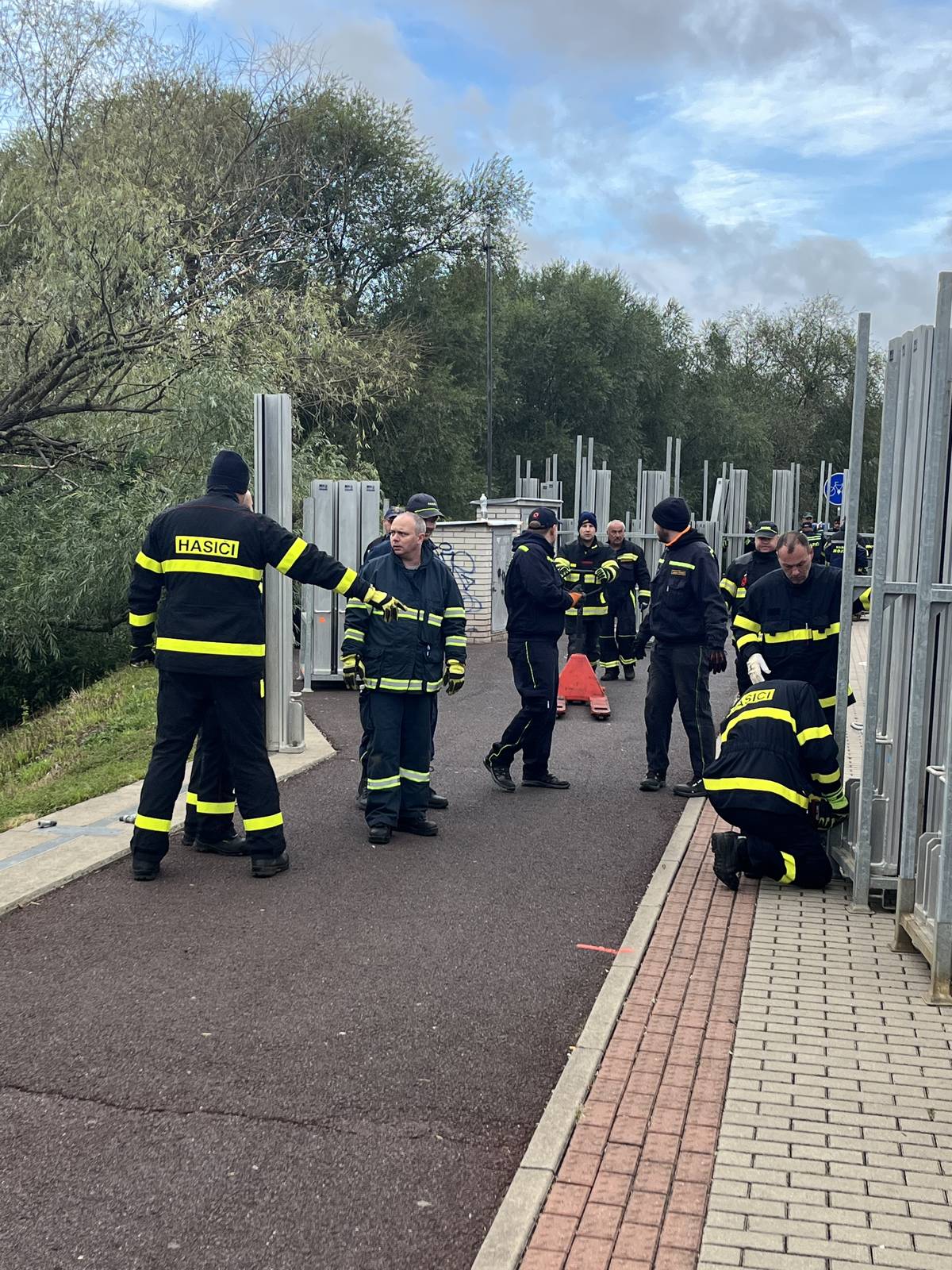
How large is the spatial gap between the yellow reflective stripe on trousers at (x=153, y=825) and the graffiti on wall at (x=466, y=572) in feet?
43.3

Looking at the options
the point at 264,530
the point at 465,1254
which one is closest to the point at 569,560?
the point at 264,530

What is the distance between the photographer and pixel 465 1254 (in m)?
3.35

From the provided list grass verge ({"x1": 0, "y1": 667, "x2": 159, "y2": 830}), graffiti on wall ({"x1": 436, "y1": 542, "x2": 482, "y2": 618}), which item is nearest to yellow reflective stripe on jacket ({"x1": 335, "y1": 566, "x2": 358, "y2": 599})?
grass verge ({"x1": 0, "y1": 667, "x2": 159, "y2": 830})

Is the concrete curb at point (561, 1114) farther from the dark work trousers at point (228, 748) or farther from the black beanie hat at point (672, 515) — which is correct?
the black beanie hat at point (672, 515)

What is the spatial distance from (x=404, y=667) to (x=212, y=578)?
1.44 metres

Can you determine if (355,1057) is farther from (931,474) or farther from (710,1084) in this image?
(931,474)

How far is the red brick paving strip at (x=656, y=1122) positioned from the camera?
3.36 metres

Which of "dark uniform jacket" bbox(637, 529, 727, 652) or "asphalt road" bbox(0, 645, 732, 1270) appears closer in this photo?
"asphalt road" bbox(0, 645, 732, 1270)

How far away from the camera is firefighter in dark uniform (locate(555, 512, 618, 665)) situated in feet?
48.3

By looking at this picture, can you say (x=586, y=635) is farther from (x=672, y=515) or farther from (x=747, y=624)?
→ (x=747, y=624)

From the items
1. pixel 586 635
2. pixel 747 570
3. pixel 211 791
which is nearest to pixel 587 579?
pixel 586 635

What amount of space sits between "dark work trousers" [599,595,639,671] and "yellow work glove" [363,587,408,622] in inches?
327

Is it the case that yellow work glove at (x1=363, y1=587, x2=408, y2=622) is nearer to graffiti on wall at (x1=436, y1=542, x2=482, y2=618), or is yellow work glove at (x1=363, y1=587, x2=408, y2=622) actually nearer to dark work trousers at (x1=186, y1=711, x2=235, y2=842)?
dark work trousers at (x1=186, y1=711, x2=235, y2=842)

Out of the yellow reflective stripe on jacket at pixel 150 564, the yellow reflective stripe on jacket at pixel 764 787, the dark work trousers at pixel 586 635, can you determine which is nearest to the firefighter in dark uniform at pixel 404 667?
the yellow reflective stripe on jacket at pixel 150 564
